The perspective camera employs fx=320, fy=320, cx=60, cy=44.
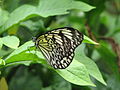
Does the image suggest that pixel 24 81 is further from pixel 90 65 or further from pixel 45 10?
pixel 90 65

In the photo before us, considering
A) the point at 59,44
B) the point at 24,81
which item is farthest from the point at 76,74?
the point at 24,81

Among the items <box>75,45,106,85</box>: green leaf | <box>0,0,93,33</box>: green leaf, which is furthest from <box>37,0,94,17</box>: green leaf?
<box>75,45,106,85</box>: green leaf

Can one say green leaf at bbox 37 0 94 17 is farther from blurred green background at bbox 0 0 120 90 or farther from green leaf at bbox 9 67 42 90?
green leaf at bbox 9 67 42 90

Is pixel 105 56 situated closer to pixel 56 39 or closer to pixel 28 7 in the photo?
pixel 28 7

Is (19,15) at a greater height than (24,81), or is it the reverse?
(19,15)

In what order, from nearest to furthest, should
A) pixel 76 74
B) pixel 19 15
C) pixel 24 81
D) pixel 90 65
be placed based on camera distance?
pixel 76 74 → pixel 90 65 → pixel 19 15 → pixel 24 81

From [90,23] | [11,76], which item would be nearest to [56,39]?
[11,76]
